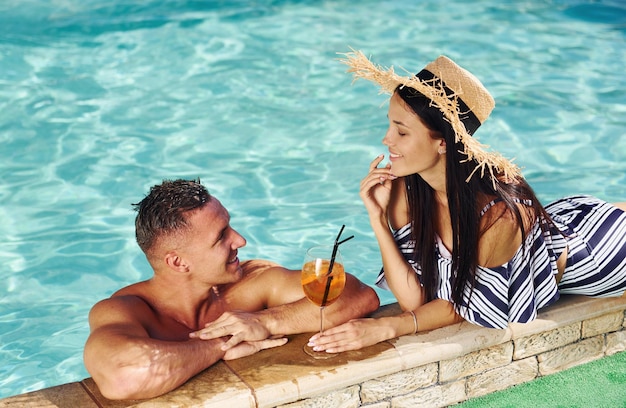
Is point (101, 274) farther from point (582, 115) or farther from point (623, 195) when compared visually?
point (582, 115)

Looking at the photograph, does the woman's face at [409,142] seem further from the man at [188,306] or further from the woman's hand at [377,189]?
the man at [188,306]

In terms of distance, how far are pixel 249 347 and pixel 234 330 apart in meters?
0.11

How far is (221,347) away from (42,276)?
3.24 metres

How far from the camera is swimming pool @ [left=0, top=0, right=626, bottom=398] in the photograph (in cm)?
711

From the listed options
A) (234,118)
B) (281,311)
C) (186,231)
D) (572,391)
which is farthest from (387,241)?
(234,118)

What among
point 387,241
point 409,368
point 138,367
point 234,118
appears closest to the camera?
point 138,367

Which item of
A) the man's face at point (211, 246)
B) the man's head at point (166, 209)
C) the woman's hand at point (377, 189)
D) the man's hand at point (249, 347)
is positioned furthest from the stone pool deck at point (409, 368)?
the man's head at point (166, 209)

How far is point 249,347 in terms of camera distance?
166 inches

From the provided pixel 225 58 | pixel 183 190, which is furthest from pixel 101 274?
pixel 225 58

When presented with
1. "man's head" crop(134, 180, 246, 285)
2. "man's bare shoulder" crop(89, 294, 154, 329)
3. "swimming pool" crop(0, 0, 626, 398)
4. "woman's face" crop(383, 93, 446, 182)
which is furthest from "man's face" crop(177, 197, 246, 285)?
"swimming pool" crop(0, 0, 626, 398)

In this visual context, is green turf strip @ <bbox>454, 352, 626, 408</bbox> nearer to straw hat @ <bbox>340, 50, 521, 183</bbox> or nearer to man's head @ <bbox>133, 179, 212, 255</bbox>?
straw hat @ <bbox>340, 50, 521, 183</bbox>

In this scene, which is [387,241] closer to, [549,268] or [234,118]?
[549,268]

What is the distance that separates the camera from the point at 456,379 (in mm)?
4492

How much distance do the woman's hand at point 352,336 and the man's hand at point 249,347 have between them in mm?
160
